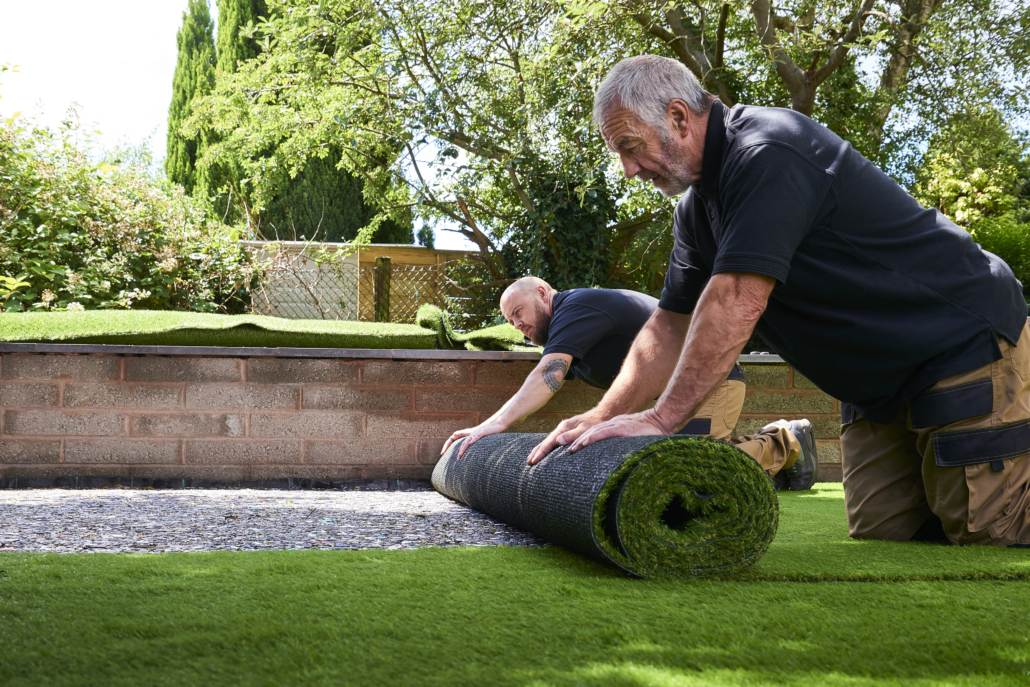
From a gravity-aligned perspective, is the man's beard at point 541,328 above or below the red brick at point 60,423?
above

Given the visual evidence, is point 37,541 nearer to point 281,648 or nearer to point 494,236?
point 281,648

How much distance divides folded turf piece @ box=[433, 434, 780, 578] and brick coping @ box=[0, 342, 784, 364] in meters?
2.53

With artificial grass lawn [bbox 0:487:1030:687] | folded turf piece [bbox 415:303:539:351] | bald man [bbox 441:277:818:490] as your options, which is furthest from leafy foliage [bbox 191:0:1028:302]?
artificial grass lawn [bbox 0:487:1030:687]

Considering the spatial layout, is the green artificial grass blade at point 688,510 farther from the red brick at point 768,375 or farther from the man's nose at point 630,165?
the red brick at point 768,375

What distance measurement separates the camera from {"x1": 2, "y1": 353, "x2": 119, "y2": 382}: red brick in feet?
13.5

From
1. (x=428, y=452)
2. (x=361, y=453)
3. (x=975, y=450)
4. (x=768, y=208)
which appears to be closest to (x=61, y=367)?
(x=361, y=453)

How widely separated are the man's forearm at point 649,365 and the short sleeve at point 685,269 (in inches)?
1.9

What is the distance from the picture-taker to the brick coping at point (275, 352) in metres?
4.14

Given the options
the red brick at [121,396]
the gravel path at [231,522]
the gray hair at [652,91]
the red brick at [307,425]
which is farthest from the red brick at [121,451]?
the gray hair at [652,91]

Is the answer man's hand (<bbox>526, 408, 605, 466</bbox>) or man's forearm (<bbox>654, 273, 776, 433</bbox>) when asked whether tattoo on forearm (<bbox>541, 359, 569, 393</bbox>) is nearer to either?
man's hand (<bbox>526, 408, 605, 466</bbox>)

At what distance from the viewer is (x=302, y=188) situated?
14.5 m

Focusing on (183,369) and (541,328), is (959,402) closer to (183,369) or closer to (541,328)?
(541,328)

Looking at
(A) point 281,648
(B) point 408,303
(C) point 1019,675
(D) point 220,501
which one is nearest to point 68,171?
(B) point 408,303

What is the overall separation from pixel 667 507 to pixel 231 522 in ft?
5.68
